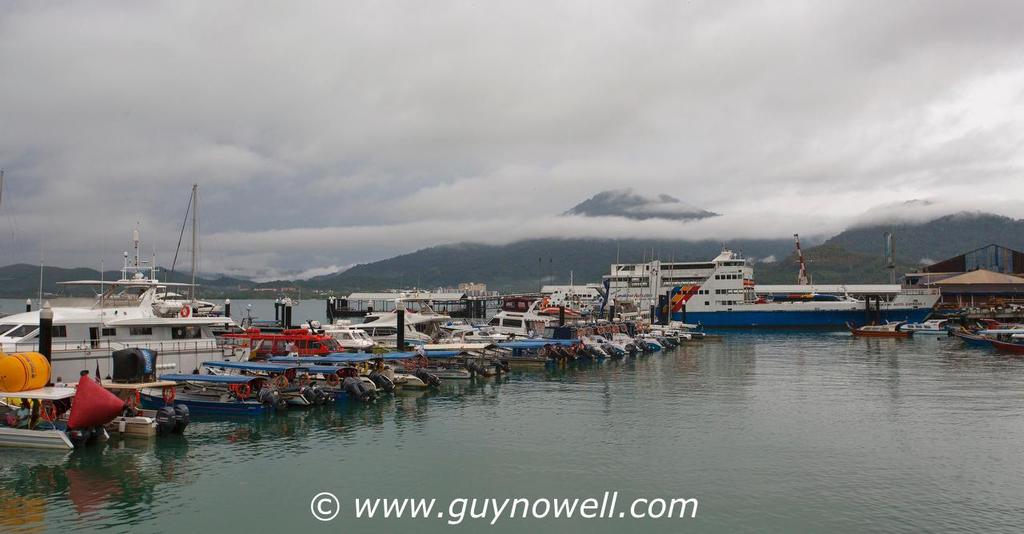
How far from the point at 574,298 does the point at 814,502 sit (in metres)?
97.8

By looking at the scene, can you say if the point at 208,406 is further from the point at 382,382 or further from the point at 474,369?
the point at 474,369

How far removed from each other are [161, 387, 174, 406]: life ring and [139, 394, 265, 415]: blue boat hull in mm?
447

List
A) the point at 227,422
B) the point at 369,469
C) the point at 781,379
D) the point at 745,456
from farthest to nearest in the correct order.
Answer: the point at 781,379
the point at 227,422
the point at 745,456
the point at 369,469

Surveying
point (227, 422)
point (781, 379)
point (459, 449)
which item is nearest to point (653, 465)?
point (459, 449)

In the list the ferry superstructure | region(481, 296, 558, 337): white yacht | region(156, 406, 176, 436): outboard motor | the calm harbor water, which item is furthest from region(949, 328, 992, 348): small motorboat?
region(156, 406, 176, 436): outboard motor

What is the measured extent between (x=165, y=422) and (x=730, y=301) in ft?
331

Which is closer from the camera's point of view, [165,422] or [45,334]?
[165,422]

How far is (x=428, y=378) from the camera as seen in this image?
4041cm

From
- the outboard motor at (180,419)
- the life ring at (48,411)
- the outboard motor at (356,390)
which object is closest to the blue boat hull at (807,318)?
the outboard motor at (356,390)

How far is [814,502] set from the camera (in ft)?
62.7

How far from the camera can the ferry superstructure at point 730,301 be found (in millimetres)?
107000

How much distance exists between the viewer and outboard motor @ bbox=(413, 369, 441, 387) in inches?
1586

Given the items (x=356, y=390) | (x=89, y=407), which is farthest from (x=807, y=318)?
(x=89, y=407)

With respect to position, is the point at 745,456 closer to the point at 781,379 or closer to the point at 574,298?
the point at 781,379
